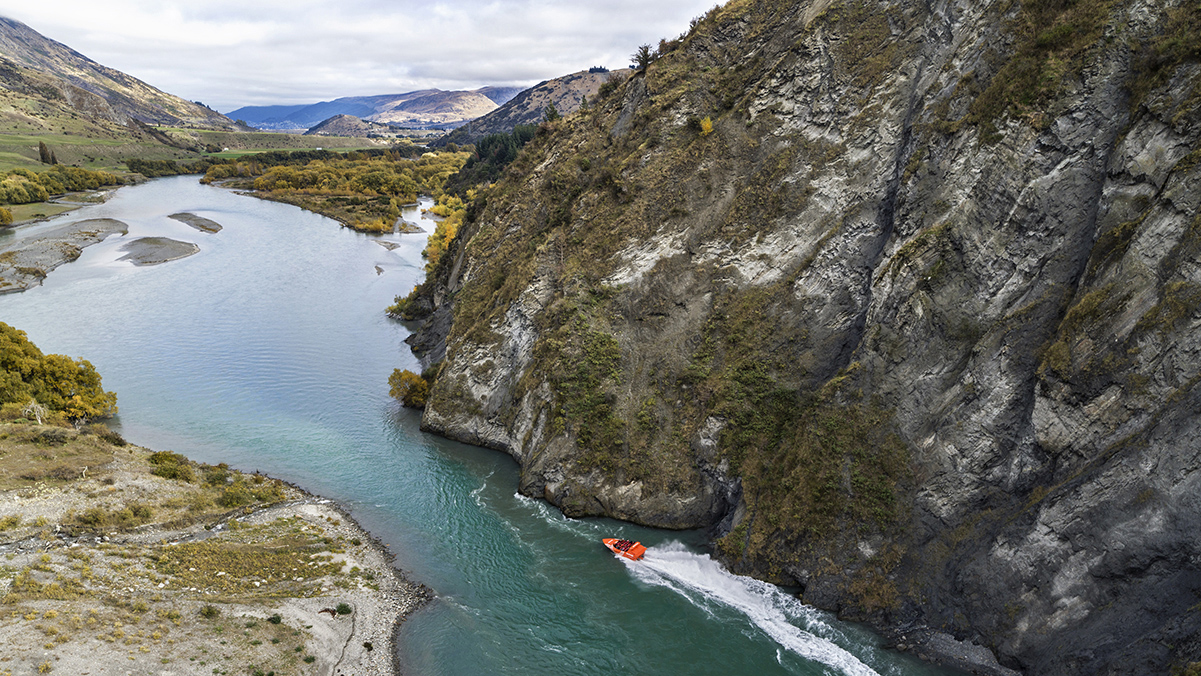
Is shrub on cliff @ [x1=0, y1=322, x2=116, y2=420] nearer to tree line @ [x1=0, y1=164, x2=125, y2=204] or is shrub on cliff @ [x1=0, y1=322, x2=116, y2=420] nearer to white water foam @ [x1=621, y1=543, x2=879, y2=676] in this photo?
white water foam @ [x1=621, y1=543, x2=879, y2=676]

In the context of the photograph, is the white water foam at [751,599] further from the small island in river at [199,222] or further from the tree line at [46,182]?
the tree line at [46,182]

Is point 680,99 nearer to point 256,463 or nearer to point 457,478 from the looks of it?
point 457,478

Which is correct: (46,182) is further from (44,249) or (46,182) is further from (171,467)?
(171,467)

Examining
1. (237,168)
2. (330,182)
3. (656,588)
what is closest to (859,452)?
(656,588)

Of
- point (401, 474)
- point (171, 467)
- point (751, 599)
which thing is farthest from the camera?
point (401, 474)

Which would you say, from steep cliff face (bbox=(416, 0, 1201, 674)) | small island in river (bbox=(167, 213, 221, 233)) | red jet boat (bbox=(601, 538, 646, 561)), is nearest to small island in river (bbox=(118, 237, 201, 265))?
small island in river (bbox=(167, 213, 221, 233))

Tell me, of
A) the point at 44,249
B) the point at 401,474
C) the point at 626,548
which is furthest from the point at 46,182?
the point at 626,548
